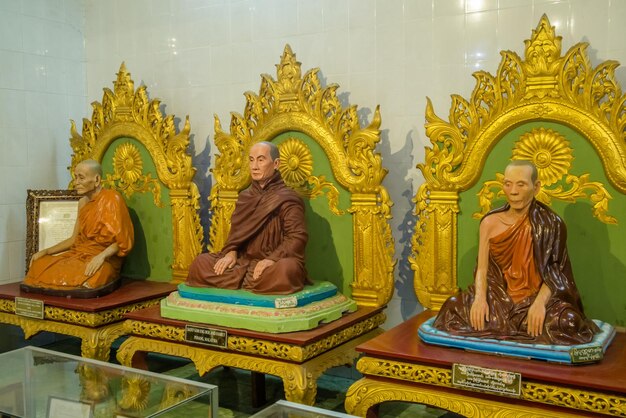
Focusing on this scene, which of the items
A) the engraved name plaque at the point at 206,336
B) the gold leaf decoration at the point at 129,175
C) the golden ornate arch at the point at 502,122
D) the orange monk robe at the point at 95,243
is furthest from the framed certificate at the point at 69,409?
the gold leaf decoration at the point at 129,175

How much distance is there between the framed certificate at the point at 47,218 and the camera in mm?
5125

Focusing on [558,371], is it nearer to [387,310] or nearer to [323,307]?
[323,307]

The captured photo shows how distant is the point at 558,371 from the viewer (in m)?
2.85

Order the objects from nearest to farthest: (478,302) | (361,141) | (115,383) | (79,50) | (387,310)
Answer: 1. (115,383)
2. (478,302)
3. (361,141)
4. (387,310)
5. (79,50)

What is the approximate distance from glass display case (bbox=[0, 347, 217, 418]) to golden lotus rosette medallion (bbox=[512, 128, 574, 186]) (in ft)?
7.43

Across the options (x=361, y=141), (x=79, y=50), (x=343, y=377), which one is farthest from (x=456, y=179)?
(x=79, y=50)

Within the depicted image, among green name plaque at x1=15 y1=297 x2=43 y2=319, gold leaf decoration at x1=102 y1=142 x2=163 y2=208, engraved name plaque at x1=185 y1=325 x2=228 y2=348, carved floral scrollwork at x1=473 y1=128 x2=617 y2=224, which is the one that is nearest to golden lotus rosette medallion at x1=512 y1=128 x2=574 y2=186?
carved floral scrollwork at x1=473 y1=128 x2=617 y2=224

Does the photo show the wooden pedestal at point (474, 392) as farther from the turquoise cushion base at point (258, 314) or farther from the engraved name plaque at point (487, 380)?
the turquoise cushion base at point (258, 314)

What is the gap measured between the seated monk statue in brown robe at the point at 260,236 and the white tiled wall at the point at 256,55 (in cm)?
86

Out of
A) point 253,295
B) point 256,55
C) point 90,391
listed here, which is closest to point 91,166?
point 256,55

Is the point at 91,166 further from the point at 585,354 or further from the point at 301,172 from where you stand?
the point at 585,354

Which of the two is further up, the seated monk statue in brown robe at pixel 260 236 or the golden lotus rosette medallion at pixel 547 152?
the golden lotus rosette medallion at pixel 547 152

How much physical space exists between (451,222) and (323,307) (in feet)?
3.00

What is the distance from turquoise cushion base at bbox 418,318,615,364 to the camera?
9.68 ft
